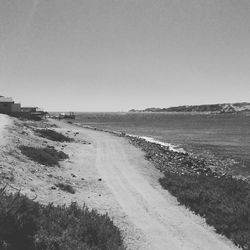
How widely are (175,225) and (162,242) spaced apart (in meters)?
1.88

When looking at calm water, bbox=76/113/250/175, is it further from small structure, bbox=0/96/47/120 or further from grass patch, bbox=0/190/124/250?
small structure, bbox=0/96/47/120

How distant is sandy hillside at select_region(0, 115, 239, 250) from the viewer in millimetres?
12641

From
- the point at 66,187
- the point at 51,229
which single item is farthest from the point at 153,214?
the point at 51,229

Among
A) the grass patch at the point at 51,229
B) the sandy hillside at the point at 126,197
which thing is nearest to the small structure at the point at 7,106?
the sandy hillside at the point at 126,197

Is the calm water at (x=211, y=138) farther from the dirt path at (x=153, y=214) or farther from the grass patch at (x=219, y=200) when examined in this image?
the dirt path at (x=153, y=214)

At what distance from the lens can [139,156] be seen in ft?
105

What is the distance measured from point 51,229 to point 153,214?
5848 millimetres

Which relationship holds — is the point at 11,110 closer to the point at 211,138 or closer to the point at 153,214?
the point at 211,138

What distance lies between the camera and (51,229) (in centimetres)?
1044

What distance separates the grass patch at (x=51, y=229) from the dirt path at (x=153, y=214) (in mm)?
1286

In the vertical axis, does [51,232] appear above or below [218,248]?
above

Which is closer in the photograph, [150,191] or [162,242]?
[162,242]

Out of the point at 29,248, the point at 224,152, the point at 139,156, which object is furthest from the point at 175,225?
the point at 224,152

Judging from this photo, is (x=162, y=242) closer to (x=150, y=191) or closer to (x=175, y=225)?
(x=175, y=225)
